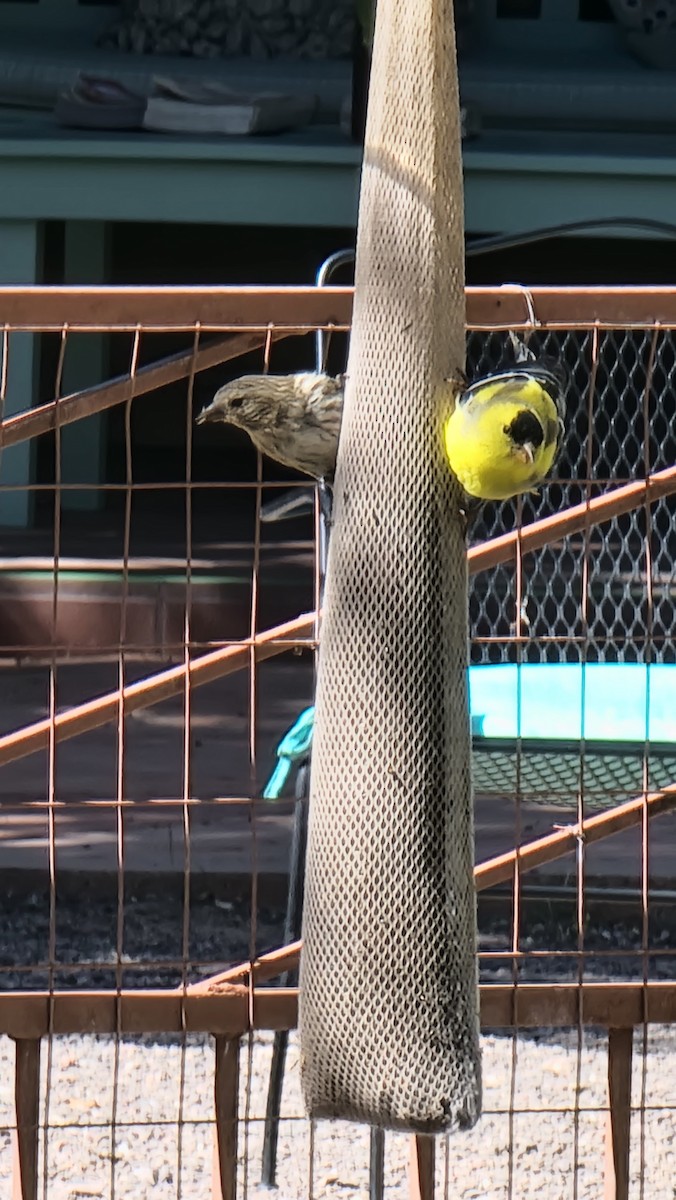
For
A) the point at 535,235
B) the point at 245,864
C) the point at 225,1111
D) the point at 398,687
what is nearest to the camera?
the point at 398,687

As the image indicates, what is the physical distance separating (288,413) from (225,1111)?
4.02ft

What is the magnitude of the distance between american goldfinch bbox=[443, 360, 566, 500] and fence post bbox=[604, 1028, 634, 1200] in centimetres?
122

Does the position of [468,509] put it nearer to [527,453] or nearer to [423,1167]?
[527,453]

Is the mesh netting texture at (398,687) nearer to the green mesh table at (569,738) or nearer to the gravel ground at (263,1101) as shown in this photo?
the gravel ground at (263,1101)

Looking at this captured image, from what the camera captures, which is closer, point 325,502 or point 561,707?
point 325,502

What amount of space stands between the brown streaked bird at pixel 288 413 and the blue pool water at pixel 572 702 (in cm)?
147

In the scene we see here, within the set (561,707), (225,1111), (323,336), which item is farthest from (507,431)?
(561,707)

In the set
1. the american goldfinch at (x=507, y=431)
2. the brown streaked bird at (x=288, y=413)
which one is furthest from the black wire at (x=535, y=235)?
the american goldfinch at (x=507, y=431)

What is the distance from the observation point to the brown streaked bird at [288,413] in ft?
7.77

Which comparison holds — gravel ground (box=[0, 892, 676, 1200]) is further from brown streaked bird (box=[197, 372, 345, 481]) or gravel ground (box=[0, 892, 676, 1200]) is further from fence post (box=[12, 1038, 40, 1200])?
brown streaked bird (box=[197, 372, 345, 481])

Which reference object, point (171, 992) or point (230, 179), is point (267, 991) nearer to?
point (171, 992)

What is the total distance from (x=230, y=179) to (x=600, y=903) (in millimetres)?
5266

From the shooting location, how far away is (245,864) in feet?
17.6

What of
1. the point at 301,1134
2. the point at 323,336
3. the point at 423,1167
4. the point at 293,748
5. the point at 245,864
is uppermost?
the point at 323,336
